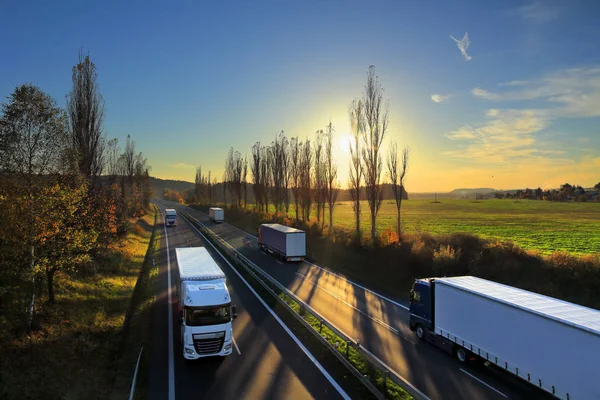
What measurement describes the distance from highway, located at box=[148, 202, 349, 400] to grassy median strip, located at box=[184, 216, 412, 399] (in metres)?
0.44

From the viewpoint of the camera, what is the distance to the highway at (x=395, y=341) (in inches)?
501

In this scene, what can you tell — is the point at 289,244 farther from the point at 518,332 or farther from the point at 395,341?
the point at 518,332

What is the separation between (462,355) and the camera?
584 inches

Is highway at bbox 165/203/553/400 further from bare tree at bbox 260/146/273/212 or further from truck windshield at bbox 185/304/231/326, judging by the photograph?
bare tree at bbox 260/146/273/212

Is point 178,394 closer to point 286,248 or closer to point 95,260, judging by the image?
point 95,260

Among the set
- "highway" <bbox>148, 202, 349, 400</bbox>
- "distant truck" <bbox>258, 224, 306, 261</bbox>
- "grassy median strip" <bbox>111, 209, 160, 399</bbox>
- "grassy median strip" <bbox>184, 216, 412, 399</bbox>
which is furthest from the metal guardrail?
"distant truck" <bbox>258, 224, 306, 261</bbox>

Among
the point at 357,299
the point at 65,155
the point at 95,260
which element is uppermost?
the point at 65,155

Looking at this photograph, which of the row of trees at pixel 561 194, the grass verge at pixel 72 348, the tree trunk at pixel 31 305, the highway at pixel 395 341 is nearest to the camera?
the grass verge at pixel 72 348

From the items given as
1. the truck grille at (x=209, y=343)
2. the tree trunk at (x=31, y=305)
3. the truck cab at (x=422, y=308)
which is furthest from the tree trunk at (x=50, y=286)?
the truck cab at (x=422, y=308)

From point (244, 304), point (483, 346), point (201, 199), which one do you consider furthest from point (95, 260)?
point (201, 199)

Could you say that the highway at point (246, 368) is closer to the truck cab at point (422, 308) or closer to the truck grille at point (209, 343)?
the truck grille at point (209, 343)

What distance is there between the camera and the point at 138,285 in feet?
89.4

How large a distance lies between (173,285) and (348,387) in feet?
60.7

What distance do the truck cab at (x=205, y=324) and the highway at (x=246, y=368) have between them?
2.57 ft
